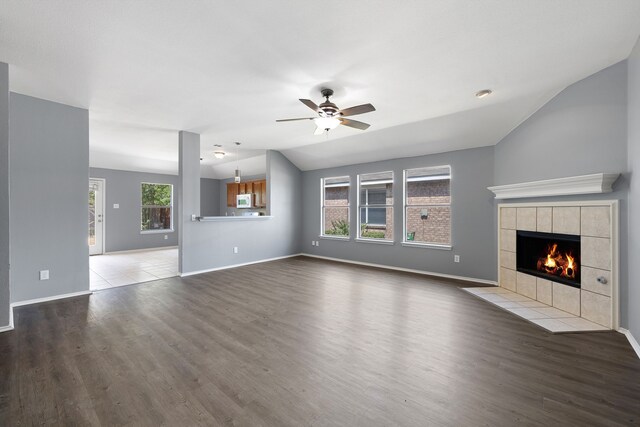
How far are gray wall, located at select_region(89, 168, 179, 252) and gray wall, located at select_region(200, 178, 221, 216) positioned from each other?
1639 millimetres

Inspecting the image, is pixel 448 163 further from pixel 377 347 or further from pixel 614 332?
pixel 377 347

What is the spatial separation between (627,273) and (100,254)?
401 inches

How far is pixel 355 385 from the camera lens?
1952 millimetres

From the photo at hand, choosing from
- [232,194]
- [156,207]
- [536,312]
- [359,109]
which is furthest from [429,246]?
[156,207]

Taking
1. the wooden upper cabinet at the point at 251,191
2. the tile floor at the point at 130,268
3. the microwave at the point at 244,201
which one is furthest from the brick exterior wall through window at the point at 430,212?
the microwave at the point at 244,201

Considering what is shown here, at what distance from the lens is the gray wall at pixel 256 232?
5289 millimetres

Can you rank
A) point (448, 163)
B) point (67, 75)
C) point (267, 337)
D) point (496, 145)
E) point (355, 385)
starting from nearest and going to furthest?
point (355, 385), point (267, 337), point (67, 75), point (496, 145), point (448, 163)

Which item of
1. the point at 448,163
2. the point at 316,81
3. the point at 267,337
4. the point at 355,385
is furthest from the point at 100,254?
the point at 448,163

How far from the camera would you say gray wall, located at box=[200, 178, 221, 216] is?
32.2 ft

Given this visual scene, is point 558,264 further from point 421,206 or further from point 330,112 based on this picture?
point 330,112

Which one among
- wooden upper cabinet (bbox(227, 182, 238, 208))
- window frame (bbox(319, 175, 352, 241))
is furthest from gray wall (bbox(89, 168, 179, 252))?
window frame (bbox(319, 175, 352, 241))

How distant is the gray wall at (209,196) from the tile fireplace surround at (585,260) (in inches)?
362

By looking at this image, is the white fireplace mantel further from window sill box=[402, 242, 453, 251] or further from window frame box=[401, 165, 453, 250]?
window sill box=[402, 242, 453, 251]

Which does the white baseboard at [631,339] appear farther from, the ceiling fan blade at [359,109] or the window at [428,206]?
the ceiling fan blade at [359,109]
